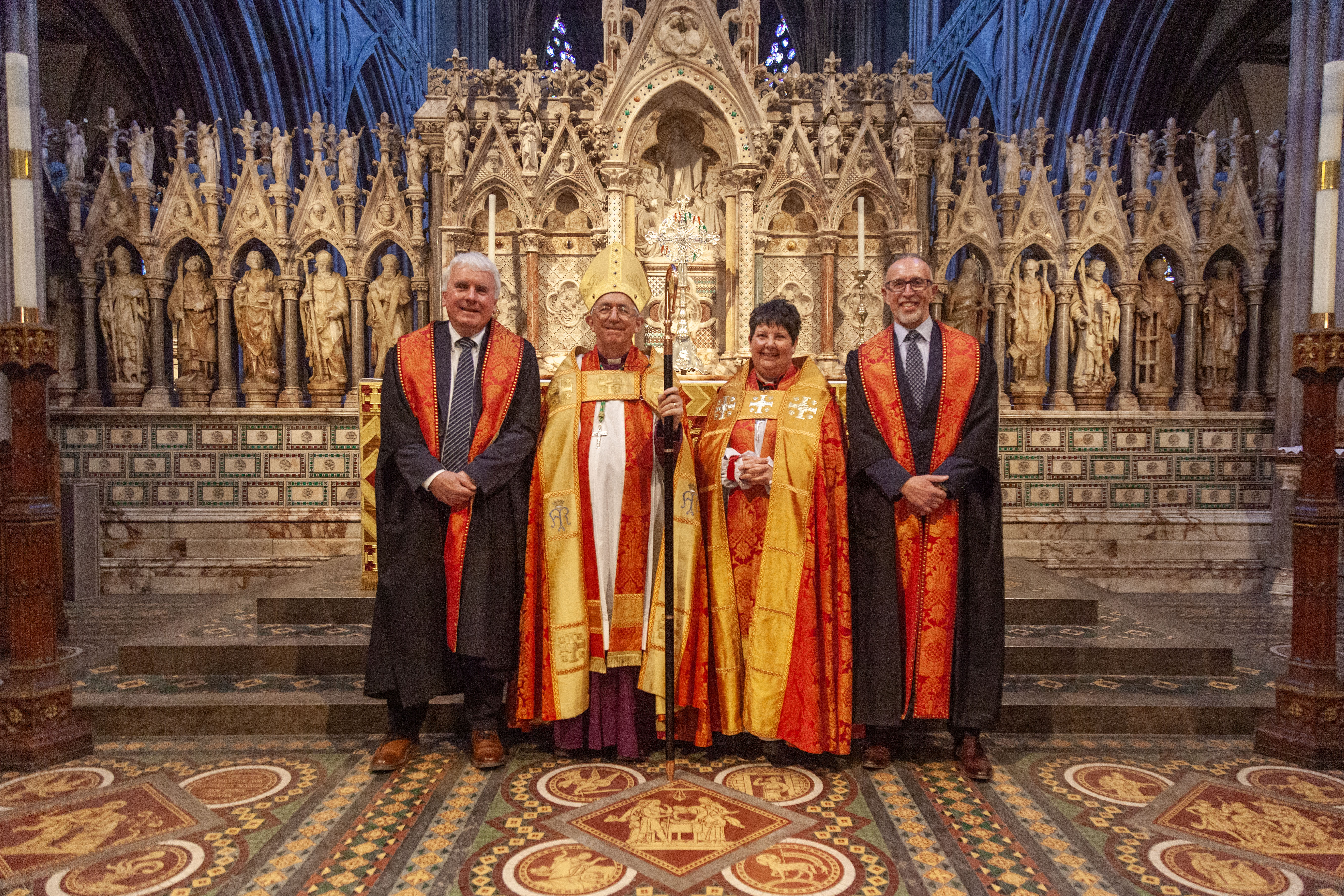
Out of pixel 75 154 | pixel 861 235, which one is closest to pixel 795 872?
pixel 861 235

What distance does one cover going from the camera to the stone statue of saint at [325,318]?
6852mm

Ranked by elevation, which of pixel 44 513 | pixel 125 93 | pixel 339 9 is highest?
pixel 339 9

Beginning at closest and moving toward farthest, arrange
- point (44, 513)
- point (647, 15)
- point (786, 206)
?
1. point (44, 513)
2. point (647, 15)
3. point (786, 206)

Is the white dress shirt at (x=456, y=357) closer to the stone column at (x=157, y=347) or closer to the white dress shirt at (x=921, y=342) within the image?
the white dress shirt at (x=921, y=342)

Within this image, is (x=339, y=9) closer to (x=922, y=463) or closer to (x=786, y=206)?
(x=786, y=206)

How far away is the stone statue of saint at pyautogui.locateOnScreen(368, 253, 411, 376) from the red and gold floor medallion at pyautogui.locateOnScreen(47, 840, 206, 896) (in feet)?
14.9

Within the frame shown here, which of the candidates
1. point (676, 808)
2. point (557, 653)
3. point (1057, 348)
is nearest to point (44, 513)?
point (557, 653)

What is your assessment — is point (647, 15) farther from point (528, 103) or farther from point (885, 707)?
point (885, 707)

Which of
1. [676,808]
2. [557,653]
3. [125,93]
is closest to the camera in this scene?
[676,808]

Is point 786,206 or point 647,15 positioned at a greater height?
point 647,15

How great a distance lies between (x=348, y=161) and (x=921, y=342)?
5467mm

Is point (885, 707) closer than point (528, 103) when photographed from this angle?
Yes

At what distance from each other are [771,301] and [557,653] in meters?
1.85

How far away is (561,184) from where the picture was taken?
682cm
